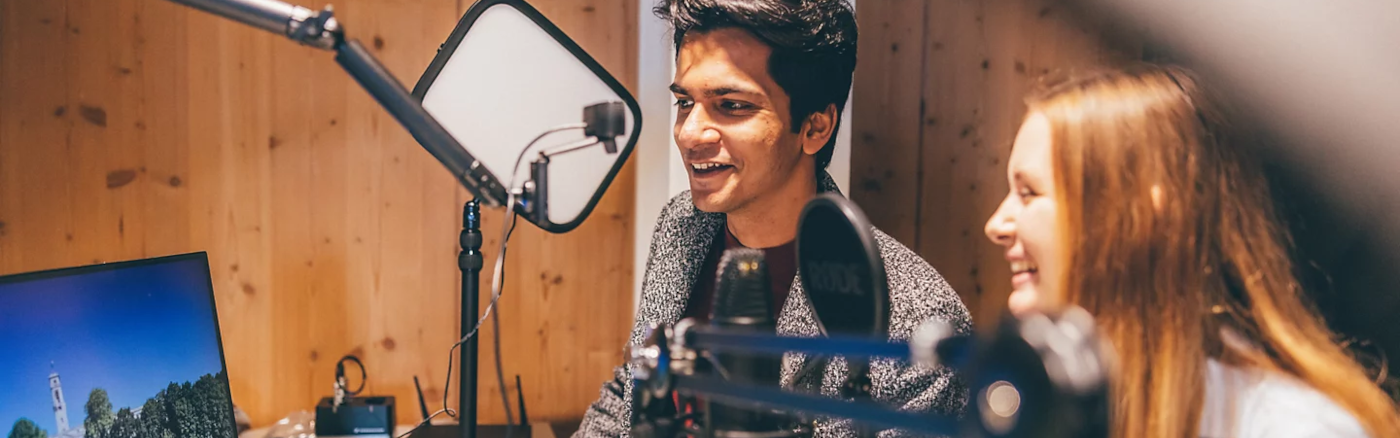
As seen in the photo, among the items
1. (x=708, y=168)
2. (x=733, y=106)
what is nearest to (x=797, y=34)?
(x=733, y=106)

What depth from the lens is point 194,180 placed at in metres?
1.95

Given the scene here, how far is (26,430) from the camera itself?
3.81 ft

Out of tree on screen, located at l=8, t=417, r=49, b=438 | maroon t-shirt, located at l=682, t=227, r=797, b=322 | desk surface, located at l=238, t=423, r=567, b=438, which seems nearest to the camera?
tree on screen, located at l=8, t=417, r=49, b=438

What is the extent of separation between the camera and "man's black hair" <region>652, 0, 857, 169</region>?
1389 mm

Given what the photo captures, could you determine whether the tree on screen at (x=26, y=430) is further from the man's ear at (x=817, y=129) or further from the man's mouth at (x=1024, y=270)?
the man's mouth at (x=1024, y=270)

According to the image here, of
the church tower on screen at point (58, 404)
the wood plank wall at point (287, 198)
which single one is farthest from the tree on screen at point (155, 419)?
the wood plank wall at point (287, 198)

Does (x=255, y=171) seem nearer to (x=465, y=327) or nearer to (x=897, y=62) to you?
(x=465, y=327)

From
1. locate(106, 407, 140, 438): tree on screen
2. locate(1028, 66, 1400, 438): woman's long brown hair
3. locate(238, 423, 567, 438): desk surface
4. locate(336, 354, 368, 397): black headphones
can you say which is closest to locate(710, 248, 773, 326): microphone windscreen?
locate(1028, 66, 1400, 438): woman's long brown hair

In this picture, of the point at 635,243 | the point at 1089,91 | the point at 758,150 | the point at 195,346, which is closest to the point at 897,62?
the point at 758,150

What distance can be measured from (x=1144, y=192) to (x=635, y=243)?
4.40 ft

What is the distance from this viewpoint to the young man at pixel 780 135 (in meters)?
1.34

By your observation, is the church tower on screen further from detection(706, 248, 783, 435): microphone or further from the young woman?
the young woman

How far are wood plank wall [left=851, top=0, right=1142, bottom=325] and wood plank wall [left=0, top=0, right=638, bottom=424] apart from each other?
1.92 feet

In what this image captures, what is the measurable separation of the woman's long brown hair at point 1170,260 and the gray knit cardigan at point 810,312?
0.33 metres
